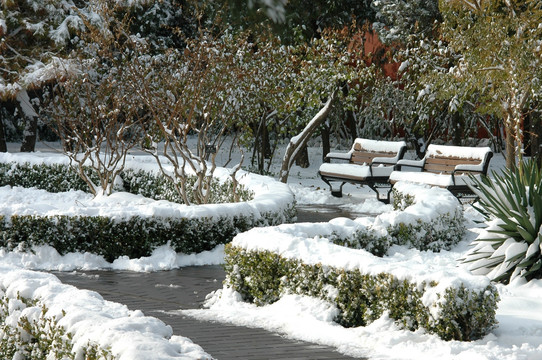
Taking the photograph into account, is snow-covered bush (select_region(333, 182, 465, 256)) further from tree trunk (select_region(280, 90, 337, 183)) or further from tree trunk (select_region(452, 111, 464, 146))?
tree trunk (select_region(452, 111, 464, 146))

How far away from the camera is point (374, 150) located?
52.6 feet

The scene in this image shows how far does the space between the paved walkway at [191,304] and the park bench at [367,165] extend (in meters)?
6.24

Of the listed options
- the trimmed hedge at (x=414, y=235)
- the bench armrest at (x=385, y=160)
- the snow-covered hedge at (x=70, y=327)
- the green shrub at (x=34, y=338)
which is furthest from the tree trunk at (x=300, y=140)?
the green shrub at (x=34, y=338)

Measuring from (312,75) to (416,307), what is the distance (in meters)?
11.6

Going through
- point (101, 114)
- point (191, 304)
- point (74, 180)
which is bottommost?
point (191, 304)

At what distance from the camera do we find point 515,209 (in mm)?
7672

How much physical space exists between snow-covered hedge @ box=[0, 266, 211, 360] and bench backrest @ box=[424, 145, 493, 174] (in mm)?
9098

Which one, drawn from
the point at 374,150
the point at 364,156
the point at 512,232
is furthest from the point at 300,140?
the point at 512,232

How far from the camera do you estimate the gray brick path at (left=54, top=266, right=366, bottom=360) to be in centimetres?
547

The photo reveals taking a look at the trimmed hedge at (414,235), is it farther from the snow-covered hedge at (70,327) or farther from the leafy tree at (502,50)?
the leafy tree at (502,50)

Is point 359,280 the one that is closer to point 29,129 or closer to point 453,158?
point 453,158

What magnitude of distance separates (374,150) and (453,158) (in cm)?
222

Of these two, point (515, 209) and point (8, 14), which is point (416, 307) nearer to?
point (515, 209)

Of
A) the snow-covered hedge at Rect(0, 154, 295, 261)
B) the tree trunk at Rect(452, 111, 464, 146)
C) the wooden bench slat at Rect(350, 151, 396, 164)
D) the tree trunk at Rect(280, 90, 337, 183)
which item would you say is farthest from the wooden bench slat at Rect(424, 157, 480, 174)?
the tree trunk at Rect(452, 111, 464, 146)
